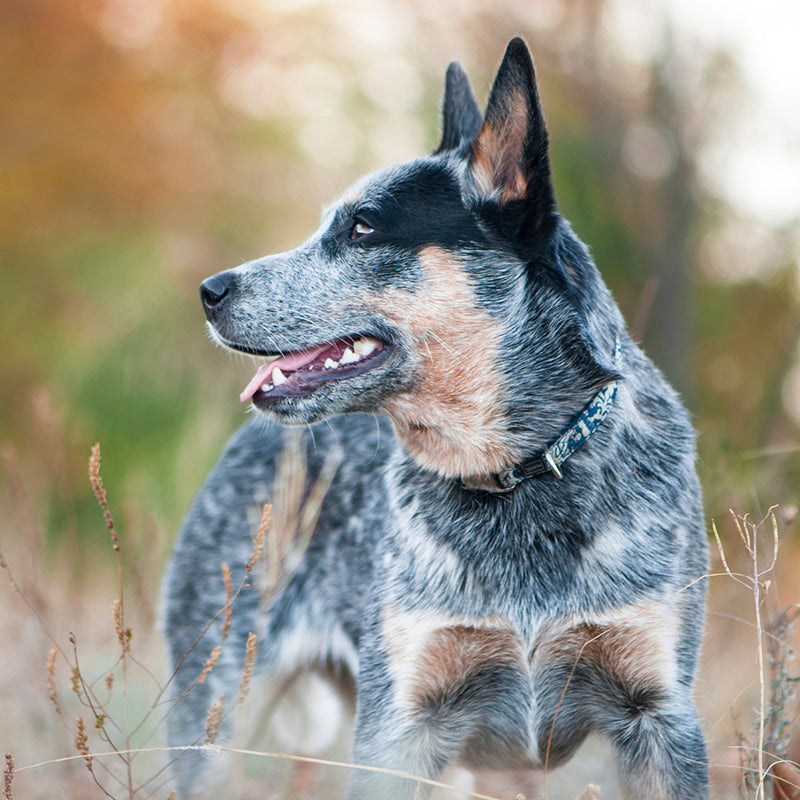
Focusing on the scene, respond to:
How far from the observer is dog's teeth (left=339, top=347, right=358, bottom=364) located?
271cm

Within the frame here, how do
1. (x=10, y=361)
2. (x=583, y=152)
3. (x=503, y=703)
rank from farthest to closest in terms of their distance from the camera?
(x=10, y=361) → (x=583, y=152) → (x=503, y=703)

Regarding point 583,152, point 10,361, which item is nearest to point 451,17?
point 583,152

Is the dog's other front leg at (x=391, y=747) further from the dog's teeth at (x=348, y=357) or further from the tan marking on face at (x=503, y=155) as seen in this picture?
the tan marking on face at (x=503, y=155)

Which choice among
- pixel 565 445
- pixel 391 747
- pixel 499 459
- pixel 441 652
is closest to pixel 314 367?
pixel 499 459

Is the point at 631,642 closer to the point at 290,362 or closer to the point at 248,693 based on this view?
the point at 248,693

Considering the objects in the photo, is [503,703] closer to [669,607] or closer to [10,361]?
[669,607]

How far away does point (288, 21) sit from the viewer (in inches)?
424

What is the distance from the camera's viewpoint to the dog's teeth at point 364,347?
271 cm

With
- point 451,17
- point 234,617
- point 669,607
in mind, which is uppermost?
point 451,17

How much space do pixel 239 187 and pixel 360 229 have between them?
8.59 meters

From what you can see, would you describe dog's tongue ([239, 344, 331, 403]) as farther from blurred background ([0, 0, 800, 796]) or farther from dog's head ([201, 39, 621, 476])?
blurred background ([0, 0, 800, 796])

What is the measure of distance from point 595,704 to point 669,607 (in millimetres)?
378

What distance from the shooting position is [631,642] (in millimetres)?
2482

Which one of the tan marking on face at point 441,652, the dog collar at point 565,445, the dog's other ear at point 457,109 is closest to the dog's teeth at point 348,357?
the dog collar at point 565,445
